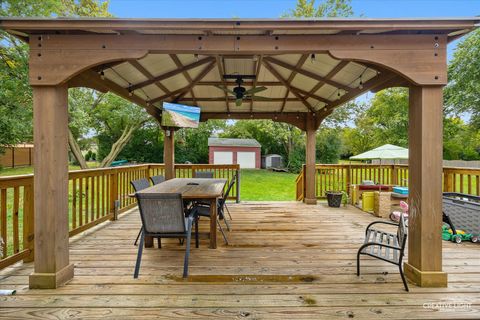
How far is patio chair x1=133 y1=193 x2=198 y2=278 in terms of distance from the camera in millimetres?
2760

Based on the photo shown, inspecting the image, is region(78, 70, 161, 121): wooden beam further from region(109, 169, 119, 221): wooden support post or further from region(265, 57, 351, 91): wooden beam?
region(265, 57, 351, 91): wooden beam

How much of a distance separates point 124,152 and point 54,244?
1762 cm

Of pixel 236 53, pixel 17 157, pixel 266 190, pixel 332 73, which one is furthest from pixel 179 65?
pixel 17 157

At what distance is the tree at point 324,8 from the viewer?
1592 centimetres

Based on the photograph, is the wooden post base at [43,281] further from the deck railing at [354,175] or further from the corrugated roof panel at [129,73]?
the deck railing at [354,175]

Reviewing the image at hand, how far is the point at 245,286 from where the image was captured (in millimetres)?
2596

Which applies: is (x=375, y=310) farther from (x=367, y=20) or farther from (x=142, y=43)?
(x=142, y=43)

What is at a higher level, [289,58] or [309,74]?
[289,58]

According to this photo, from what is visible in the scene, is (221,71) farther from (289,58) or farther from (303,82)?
(303,82)

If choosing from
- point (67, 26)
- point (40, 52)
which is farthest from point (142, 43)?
point (40, 52)

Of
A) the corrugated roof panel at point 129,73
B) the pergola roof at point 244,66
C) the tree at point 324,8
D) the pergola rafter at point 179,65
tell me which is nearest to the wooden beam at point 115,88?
the pergola roof at point 244,66

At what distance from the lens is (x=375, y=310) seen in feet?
7.24

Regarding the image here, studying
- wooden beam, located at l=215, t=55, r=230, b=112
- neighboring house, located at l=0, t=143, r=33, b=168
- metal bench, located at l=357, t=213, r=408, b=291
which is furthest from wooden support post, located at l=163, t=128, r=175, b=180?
neighboring house, located at l=0, t=143, r=33, b=168

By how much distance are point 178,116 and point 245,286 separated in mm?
3811
